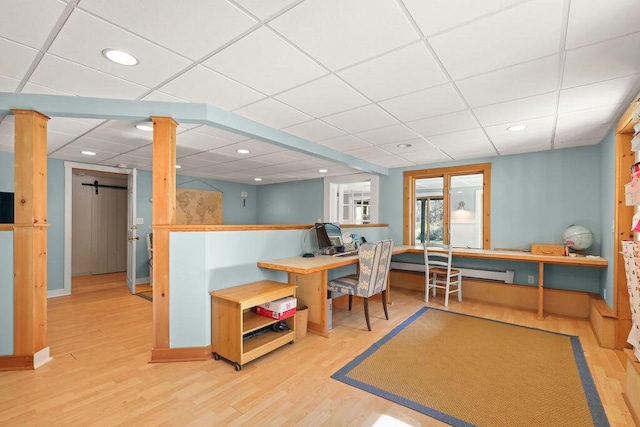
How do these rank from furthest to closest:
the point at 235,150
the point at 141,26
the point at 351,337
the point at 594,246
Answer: the point at 235,150
the point at 594,246
the point at 351,337
the point at 141,26

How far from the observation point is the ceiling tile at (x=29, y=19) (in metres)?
1.43

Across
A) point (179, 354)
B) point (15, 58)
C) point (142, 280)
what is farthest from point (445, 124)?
point (142, 280)

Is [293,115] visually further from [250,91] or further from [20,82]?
[20,82]

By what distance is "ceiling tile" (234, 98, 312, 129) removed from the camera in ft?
8.84

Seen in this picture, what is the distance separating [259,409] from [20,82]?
2.93m

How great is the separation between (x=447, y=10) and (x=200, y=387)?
282 cm

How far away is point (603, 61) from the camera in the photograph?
1899 millimetres

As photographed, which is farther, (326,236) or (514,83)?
(326,236)

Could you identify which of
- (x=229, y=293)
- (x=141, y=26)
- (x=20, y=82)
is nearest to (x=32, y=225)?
(x=20, y=82)

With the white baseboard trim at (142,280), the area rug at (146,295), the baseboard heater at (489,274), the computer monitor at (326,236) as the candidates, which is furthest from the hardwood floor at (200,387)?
the white baseboard trim at (142,280)

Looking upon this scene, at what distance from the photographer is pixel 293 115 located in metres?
2.95

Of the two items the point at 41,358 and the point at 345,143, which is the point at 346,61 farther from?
the point at 41,358

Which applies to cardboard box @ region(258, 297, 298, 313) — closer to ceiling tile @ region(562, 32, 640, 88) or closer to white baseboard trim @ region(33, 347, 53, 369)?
white baseboard trim @ region(33, 347, 53, 369)

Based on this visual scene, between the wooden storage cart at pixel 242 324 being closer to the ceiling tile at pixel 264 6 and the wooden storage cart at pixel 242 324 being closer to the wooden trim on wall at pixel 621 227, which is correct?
the ceiling tile at pixel 264 6
